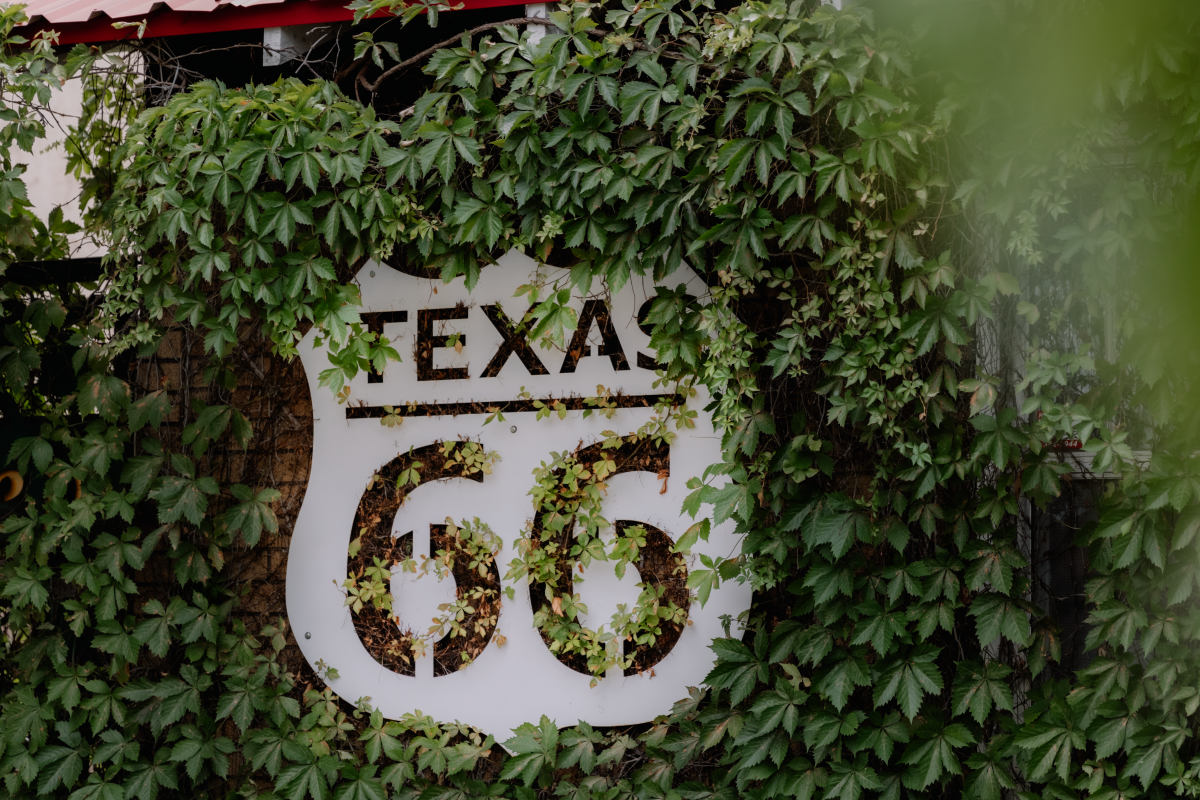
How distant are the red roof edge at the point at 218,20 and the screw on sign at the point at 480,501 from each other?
88cm

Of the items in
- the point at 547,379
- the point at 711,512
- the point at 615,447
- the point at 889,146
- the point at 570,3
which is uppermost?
the point at 570,3

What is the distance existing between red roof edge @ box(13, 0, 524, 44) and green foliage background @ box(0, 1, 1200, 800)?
0.39 feet

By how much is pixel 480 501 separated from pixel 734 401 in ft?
3.42

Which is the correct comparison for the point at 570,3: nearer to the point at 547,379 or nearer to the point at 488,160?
the point at 488,160

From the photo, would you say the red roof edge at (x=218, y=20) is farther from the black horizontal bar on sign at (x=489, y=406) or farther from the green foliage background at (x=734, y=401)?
the black horizontal bar on sign at (x=489, y=406)

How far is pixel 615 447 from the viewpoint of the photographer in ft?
10.4

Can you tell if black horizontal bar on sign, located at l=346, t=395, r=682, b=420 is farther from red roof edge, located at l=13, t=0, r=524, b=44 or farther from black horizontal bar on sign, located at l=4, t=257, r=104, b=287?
red roof edge, located at l=13, t=0, r=524, b=44

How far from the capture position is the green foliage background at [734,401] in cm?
254

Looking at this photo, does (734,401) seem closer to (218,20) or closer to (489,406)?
(489,406)

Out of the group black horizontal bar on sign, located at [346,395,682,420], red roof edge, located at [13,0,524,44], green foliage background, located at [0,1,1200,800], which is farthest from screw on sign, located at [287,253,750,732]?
red roof edge, located at [13,0,524,44]

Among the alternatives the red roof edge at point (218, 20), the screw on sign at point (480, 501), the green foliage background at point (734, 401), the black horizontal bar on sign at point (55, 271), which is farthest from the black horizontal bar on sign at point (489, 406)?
the red roof edge at point (218, 20)

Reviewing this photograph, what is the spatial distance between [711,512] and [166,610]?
6.53 ft

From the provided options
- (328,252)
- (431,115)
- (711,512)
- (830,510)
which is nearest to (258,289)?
(328,252)

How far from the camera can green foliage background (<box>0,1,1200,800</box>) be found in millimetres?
2537
